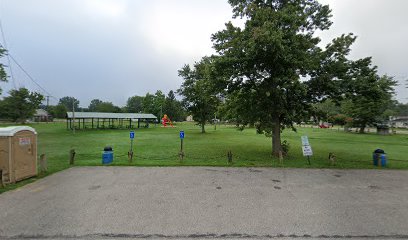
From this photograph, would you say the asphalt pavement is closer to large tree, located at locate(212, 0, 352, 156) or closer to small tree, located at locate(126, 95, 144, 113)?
large tree, located at locate(212, 0, 352, 156)

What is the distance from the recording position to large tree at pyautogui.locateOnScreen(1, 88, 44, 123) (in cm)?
5381

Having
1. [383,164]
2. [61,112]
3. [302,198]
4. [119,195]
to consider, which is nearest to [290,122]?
[383,164]

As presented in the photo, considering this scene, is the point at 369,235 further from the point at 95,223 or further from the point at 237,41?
the point at 237,41

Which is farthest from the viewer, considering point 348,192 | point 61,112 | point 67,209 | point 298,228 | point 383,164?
point 61,112

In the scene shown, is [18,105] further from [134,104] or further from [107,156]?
[134,104]

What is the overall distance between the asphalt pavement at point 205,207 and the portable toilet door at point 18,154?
29.0 inches

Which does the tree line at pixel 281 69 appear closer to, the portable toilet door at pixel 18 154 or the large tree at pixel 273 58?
the large tree at pixel 273 58

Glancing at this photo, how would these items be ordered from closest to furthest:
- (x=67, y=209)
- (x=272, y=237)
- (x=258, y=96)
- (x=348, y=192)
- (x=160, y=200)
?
(x=272, y=237) → (x=67, y=209) → (x=160, y=200) → (x=348, y=192) → (x=258, y=96)

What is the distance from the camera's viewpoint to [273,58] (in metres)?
11.1

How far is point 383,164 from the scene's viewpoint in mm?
10992

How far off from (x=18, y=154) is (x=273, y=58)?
11.4m

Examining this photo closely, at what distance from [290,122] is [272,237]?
1027 cm

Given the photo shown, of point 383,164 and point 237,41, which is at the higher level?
point 237,41

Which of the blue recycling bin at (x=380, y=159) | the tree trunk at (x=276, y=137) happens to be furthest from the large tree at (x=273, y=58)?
the blue recycling bin at (x=380, y=159)
